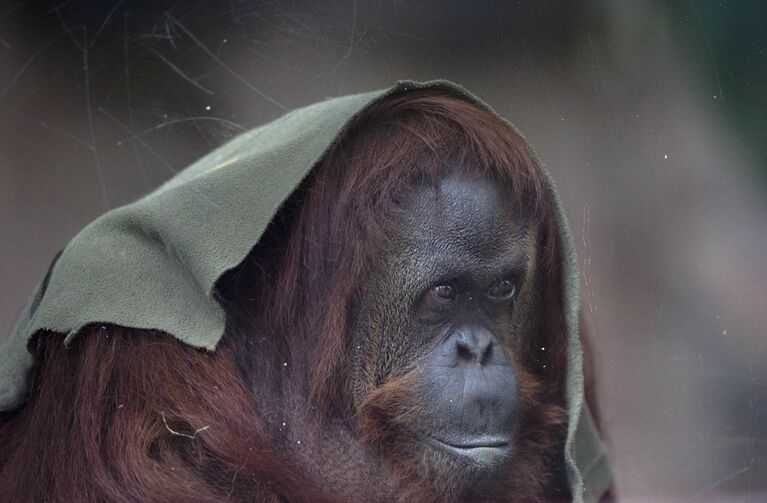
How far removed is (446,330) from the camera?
1.88 m

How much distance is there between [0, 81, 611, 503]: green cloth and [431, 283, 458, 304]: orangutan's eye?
271 mm

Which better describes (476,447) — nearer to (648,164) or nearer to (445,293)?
(445,293)

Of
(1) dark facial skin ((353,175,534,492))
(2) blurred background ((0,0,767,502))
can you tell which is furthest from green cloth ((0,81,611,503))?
(1) dark facial skin ((353,175,534,492))

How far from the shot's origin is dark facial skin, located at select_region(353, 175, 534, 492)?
1.83 meters

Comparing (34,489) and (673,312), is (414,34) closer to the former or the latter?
(673,312)

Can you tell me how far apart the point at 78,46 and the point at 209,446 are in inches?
45.8

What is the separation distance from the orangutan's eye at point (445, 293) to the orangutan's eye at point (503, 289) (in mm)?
85

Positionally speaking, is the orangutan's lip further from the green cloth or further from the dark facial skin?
the green cloth

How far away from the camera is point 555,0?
1.91 metres

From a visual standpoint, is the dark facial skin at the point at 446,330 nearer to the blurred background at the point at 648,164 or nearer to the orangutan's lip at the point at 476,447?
the orangutan's lip at the point at 476,447

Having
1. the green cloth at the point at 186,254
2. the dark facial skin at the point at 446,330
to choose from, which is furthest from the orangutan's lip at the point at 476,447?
the green cloth at the point at 186,254

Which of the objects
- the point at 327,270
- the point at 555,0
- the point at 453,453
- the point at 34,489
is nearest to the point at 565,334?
the point at 453,453

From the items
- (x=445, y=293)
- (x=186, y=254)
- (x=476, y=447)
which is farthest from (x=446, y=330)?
(x=186, y=254)

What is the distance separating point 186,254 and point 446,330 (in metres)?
0.50
